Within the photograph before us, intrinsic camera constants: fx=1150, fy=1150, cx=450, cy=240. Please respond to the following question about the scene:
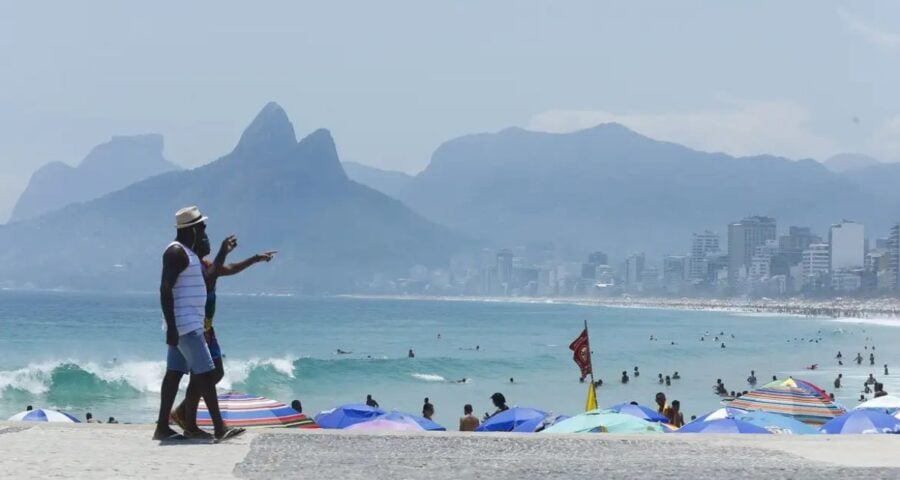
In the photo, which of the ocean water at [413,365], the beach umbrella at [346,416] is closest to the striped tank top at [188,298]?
the beach umbrella at [346,416]

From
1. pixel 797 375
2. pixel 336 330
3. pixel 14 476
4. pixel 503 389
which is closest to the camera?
pixel 14 476

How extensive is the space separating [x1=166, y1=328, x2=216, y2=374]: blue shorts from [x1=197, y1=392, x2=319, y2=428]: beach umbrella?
4.24m

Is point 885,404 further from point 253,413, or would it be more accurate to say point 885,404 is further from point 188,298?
point 188,298

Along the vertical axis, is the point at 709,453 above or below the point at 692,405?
above

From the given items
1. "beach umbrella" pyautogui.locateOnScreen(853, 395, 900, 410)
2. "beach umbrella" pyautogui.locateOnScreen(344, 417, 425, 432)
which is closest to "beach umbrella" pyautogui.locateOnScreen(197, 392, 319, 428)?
"beach umbrella" pyautogui.locateOnScreen(344, 417, 425, 432)

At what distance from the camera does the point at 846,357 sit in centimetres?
6462

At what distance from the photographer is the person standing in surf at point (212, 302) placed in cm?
799

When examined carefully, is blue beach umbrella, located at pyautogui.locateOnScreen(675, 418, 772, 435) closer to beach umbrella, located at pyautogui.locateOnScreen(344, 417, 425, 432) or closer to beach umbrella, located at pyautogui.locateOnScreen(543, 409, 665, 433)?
beach umbrella, located at pyautogui.locateOnScreen(543, 409, 665, 433)

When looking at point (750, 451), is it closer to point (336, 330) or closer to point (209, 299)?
point (209, 299)

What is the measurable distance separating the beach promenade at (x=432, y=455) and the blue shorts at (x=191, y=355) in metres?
0.52

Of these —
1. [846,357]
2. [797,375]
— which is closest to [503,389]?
[797,375]

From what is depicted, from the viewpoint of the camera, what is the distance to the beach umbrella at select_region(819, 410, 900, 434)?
1395 cm

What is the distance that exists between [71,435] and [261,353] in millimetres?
61781

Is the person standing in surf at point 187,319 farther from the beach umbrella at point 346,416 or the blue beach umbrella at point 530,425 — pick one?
the blue beach umbrella at point 530,425
